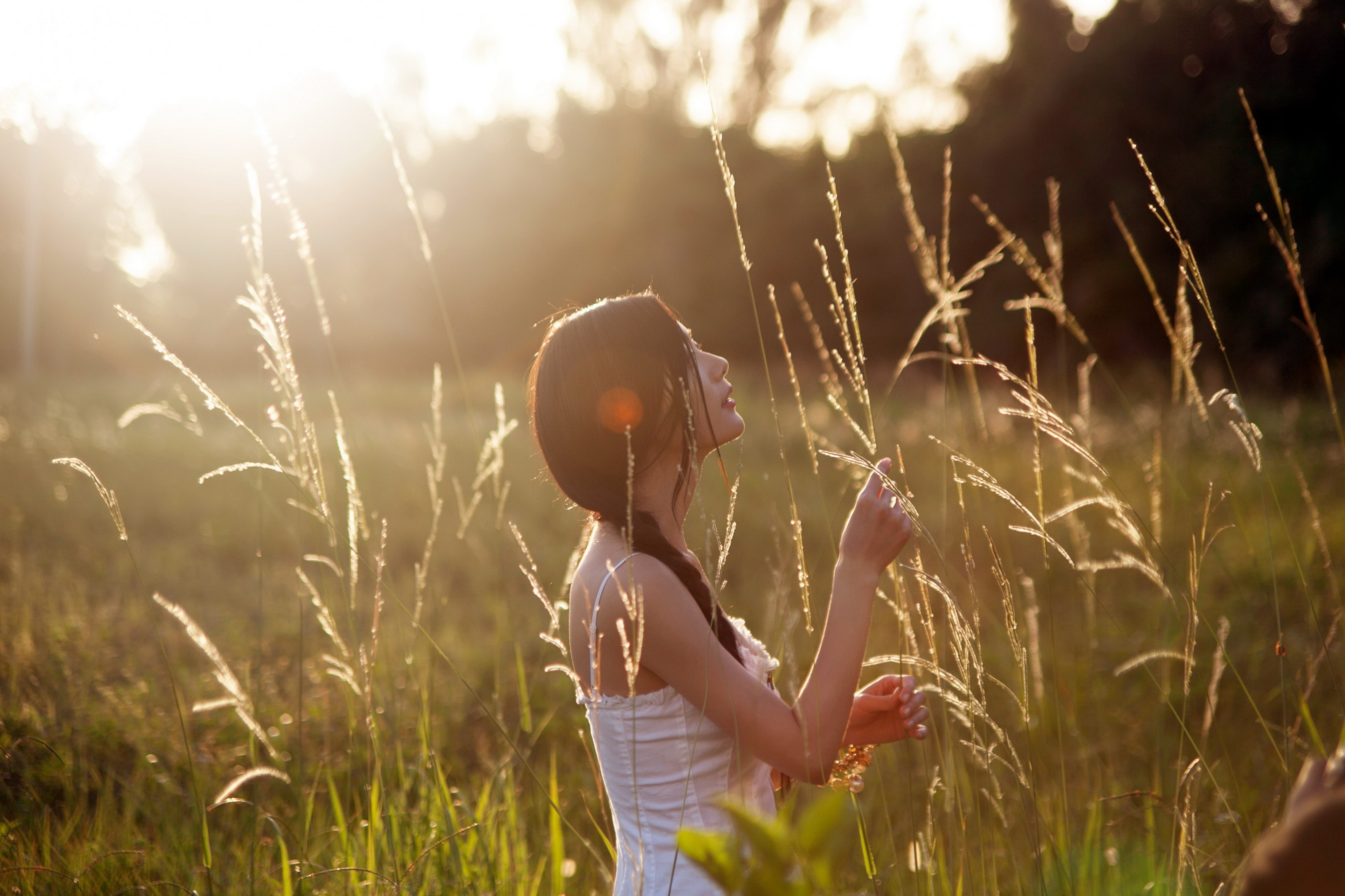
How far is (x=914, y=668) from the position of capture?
225 cm

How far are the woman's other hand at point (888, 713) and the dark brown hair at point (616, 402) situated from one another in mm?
262

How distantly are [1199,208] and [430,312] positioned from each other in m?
15.6

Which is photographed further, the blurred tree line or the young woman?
the blurred tree line

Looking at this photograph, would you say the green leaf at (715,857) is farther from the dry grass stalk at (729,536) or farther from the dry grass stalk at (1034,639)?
the dry grass stalk at (1034,639)

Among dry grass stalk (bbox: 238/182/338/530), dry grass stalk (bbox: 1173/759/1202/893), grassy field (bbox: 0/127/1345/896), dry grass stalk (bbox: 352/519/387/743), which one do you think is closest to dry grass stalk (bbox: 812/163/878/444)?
grassy field (bbox: 0/127/1345/896)

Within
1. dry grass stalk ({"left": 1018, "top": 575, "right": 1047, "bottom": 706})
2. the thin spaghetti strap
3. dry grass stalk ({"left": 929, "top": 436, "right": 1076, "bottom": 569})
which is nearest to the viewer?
the thin spaghetti strap

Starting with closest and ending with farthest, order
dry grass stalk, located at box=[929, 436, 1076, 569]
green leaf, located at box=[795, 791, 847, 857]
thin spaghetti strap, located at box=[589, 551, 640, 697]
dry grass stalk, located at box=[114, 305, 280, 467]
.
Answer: green leaf, located at box=[795, 791, 847, 857]
thin spaghetti strap, located at box=[589, 551, 640, 697]
dry grass stalk, located at box=[929, 436, 1076, 569]
dry grass stalk, located at box=[114, 305, 280, 467]

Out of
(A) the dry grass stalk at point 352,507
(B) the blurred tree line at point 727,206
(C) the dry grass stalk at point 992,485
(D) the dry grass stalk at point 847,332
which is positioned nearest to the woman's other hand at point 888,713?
(C) the dry grass stalk at point 992,485

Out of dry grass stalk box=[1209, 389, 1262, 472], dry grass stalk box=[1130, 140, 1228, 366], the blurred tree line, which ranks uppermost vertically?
the blurred tree line

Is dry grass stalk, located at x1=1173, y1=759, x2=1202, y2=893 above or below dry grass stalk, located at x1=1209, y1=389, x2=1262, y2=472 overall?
below

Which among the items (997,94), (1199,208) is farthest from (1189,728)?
(997,94)

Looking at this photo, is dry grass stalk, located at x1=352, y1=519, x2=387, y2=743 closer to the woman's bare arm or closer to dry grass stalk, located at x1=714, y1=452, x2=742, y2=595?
the woman's bare arm

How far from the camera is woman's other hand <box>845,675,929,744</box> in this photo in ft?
4.70

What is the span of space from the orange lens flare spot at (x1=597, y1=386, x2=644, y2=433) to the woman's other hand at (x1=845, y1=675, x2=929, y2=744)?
585 millimetres
